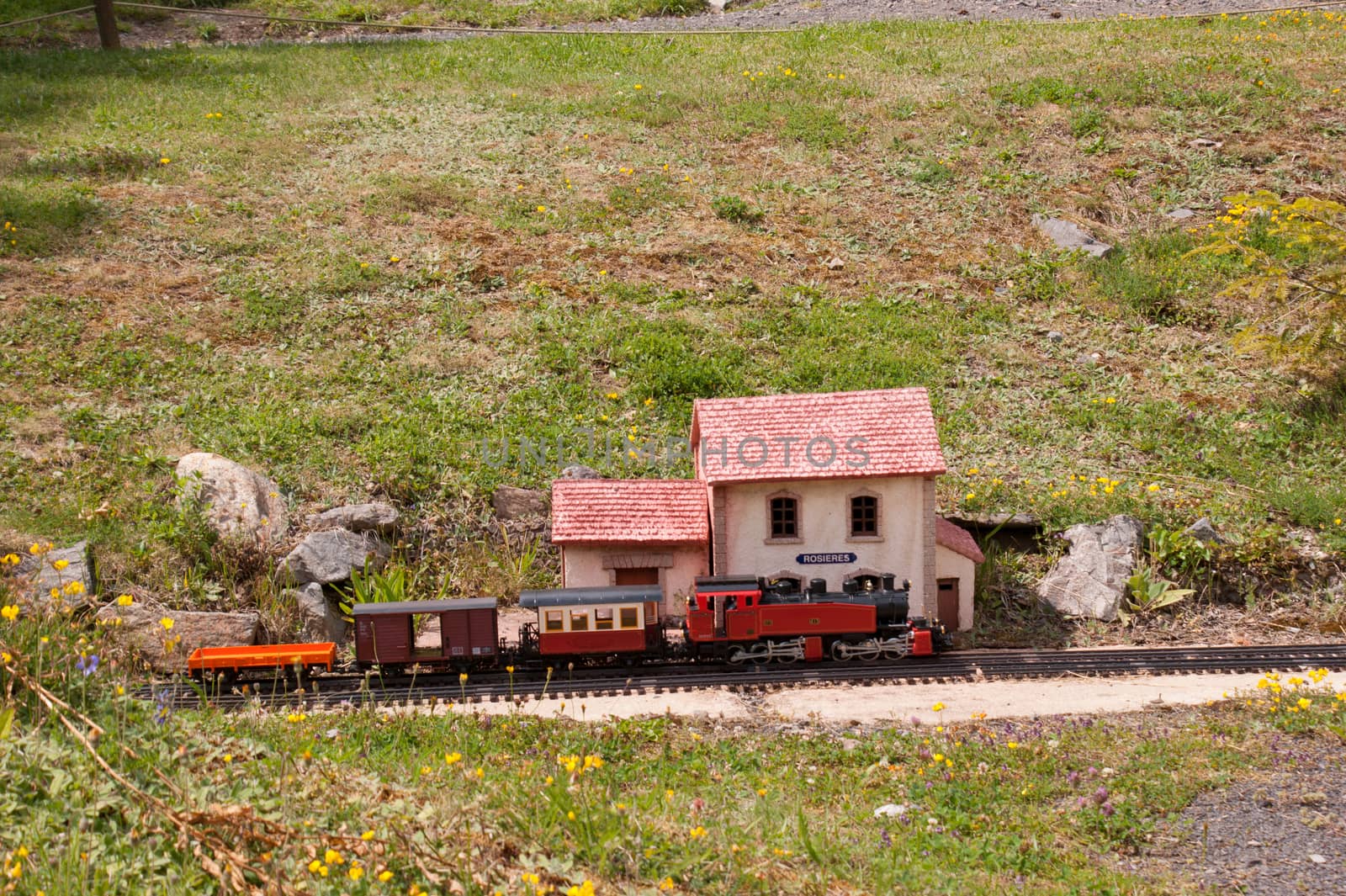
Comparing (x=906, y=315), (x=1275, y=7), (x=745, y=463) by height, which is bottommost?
(x=745, y=463)

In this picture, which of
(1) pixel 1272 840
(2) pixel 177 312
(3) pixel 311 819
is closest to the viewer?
(3) pixel 311 819

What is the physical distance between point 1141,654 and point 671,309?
450 inches

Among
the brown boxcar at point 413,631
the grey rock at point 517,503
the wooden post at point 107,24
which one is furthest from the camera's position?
the wooden post at point 107,24

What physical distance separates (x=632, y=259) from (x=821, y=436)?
391 inches

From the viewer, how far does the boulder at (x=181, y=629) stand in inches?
563

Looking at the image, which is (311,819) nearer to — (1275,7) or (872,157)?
(872,157)

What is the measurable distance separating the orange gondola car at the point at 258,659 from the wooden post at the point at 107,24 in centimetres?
2785

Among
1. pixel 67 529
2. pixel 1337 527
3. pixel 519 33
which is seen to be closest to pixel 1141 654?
pixel 1337 527

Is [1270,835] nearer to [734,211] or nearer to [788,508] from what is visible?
[788,508]

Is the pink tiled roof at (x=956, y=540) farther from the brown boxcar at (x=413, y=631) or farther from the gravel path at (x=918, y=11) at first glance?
the gravel path at (x=918, y=11)

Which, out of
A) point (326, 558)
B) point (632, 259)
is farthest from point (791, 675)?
point (632, 259)

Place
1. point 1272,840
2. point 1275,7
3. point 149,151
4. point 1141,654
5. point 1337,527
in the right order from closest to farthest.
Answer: point 1272,840, point 1141,654, point 1337,527, point 149,151, point 1275,7

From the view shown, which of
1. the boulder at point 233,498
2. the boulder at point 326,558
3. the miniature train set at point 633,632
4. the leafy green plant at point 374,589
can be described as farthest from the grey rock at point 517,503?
the boulder at point 233,498

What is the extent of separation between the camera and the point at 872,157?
2828 centimetres
